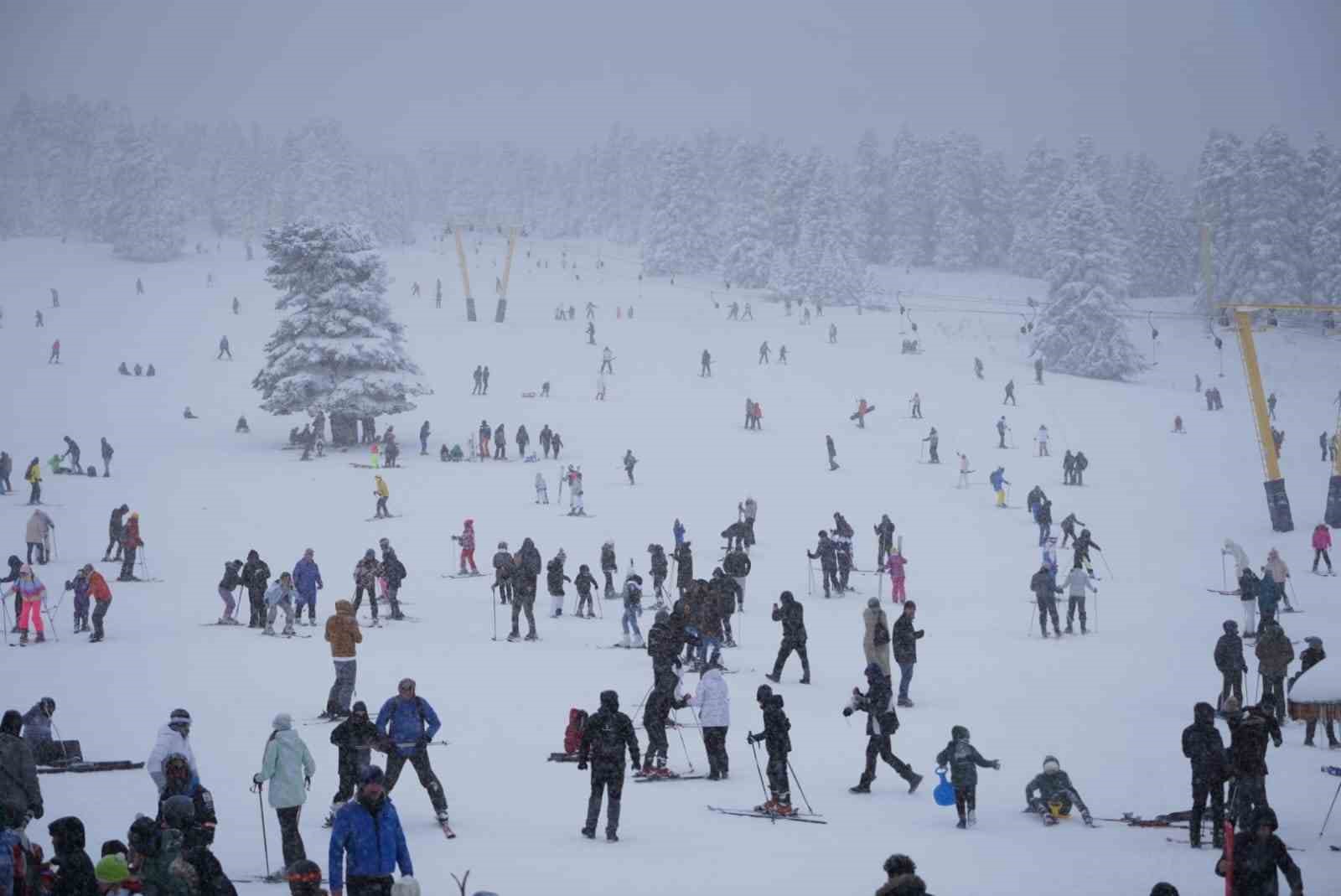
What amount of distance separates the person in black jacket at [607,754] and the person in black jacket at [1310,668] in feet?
28.7

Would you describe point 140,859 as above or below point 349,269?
below

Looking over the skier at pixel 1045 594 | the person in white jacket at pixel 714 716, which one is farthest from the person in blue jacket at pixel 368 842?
the skier at pixel 1045 594

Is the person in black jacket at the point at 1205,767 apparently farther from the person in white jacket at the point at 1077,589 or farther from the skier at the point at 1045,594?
the person in white jacket at the point at 1077,589

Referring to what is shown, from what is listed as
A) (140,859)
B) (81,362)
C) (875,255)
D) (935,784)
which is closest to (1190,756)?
(935,784)

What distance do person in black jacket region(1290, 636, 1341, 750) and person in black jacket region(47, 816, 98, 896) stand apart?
1305 cm

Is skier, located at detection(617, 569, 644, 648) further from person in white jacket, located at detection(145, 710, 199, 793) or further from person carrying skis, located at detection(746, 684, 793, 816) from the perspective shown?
person in white jacket, located at detection(145, 710, 199, 793)

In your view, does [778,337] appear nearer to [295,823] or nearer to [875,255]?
[875,255]

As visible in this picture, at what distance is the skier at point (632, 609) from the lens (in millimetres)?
20250

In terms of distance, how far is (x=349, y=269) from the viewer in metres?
46.2

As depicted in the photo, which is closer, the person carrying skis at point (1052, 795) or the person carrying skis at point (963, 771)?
the person carrying skis at point (963, 771)

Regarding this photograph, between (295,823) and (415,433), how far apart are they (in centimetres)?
3771

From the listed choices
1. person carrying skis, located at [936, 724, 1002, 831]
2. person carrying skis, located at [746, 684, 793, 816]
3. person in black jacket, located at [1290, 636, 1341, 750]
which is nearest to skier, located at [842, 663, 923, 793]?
person carrying skis, located at [936, 724, 1002, 831]

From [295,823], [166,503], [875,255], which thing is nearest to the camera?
[295,823]

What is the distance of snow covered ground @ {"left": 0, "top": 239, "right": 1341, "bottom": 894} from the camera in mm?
11188
